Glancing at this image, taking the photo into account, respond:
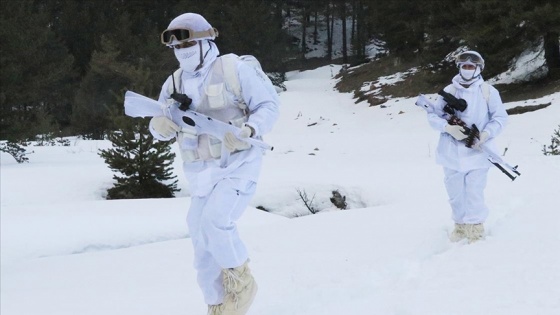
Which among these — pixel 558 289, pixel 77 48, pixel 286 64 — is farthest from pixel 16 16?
pixel 286 64

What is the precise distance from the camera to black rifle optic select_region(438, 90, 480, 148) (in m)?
5.45

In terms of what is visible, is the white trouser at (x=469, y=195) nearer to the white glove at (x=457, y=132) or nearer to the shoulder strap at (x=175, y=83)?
the white glove at (x=457, y=132)

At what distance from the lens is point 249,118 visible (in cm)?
357

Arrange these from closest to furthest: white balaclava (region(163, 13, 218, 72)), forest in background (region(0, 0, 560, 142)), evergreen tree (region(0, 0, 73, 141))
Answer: white balaclava (region(163, 13, 218, 72)) < evergreen tree (region(0, 0, 73, 141)) < forest in background (region(0, 0, 560, 142))

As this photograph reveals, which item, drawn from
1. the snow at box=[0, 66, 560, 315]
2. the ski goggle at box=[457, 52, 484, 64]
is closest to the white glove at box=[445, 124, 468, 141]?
the ski goggle at box=[457, 52, 484, 64]

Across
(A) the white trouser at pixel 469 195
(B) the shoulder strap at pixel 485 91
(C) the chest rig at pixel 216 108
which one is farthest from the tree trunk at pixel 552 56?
(C) the chest rig at pixel 216 108

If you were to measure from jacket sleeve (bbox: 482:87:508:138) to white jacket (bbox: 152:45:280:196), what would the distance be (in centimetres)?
271

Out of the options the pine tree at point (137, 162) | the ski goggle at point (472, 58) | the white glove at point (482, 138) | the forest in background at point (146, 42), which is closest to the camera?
the white glove at point (482, 138)

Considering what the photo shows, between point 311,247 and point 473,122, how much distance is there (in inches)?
→ 80.1

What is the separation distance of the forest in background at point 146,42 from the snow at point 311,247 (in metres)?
2.37

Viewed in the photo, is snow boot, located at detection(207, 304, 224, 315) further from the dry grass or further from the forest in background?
the dry grass

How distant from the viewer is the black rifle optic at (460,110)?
5.45 metres

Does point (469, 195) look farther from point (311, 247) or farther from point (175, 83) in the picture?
point (175, 83)

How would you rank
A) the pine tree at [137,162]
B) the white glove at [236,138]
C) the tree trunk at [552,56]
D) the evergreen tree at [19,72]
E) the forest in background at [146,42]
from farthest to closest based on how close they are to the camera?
the tree trunk at [552,56] → the forest in background at [146,42] → the evergreen tree at [19,72] → the pine tree at [137,162] → the white glove at [236,138]
